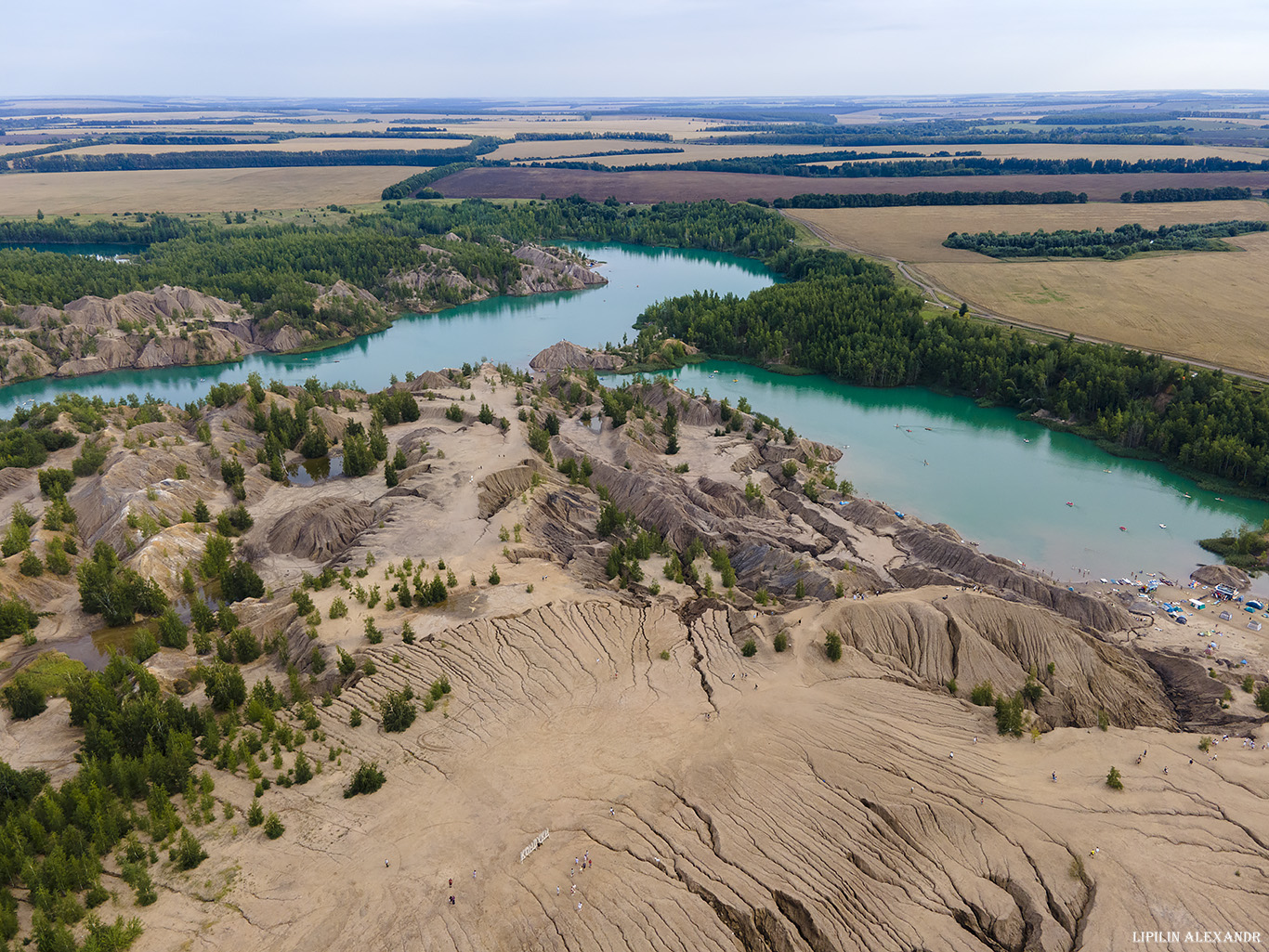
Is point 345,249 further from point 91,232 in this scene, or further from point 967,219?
point 967,219

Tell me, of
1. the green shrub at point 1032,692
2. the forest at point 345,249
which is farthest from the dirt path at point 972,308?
the green shrub at point 1032,692

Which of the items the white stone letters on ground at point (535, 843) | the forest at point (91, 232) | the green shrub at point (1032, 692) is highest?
the forest at point (91, 232)

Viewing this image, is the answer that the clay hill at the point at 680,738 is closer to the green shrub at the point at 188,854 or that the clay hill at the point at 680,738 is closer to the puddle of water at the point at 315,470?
the green shrub at the point at 188,854

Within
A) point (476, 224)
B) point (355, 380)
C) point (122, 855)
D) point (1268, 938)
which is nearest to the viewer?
point (1268, 938)

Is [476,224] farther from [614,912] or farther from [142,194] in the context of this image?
[614,912]

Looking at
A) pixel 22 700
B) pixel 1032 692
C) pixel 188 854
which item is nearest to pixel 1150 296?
pixel 1032 692

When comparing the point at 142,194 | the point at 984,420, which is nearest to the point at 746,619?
the point at 984,420

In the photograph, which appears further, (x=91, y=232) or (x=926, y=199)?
(x=926, y=199)
